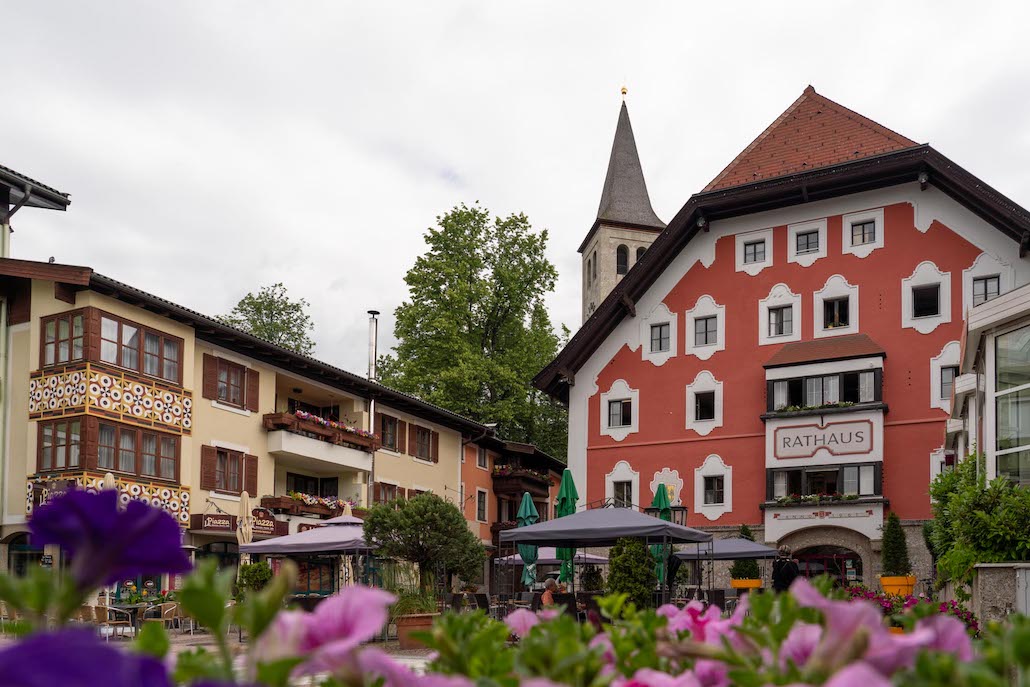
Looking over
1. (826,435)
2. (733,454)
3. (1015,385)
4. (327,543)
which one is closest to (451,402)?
(733,454)

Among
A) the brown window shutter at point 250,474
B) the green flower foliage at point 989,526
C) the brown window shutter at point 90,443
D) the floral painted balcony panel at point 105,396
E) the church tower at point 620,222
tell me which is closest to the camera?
the green flower foliage at point 989,526

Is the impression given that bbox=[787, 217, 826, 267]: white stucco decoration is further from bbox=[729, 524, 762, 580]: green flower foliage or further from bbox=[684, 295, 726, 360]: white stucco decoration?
bbox=[729, 524, 762, 580]: green flower foliage

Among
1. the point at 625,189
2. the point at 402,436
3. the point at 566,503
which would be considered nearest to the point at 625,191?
the point at 625,189

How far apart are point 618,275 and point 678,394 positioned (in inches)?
1213

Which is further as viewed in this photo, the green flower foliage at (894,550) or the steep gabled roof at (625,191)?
the steep gabled roof at (625,191)

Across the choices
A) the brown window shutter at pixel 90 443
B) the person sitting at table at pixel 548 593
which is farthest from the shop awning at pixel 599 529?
the brown window shutter at pixel 90 443

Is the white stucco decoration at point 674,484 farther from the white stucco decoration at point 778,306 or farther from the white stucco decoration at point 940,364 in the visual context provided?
the white stucco decoration at point 940,364

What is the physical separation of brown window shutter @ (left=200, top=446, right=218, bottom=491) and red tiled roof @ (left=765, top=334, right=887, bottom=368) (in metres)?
15.6

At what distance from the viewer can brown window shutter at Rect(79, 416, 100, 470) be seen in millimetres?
24422

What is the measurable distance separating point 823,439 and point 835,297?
4.18m

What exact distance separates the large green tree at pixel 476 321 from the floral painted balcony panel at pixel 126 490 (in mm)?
16980

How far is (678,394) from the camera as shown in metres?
32.5

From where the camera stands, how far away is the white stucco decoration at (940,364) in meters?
28.4

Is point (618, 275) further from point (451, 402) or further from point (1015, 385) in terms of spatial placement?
point (1015, 385)
